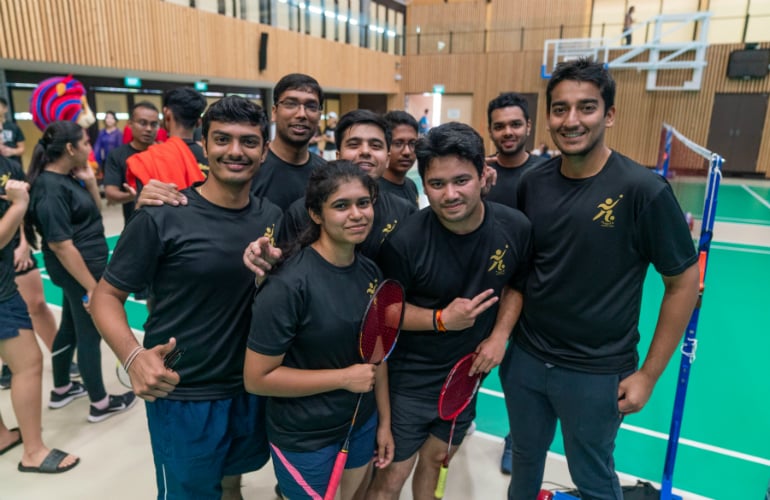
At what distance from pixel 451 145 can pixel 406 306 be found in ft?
2.79

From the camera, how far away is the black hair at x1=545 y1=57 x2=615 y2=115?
2.32 m

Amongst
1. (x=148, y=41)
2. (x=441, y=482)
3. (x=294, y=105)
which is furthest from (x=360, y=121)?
(x=148, y=41)

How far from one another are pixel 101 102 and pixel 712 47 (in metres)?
24.5

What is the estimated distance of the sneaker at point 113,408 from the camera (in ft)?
13.9

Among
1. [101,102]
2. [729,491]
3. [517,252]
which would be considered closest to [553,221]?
[517,252]

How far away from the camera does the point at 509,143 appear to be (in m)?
3.95

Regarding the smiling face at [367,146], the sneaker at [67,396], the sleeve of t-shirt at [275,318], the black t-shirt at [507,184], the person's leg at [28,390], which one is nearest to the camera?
the sleeve of t-shirt at [275,318]

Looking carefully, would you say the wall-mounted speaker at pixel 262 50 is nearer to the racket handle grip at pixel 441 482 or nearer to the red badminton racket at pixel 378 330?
the red badminton racket at pixel 378 330

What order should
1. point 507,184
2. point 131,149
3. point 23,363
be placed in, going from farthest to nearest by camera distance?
point 131,149
point 507,184
point 23,363

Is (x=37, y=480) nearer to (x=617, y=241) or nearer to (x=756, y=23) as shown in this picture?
(x=617, y=241)

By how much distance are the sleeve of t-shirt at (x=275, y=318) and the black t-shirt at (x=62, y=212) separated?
8.46 feet

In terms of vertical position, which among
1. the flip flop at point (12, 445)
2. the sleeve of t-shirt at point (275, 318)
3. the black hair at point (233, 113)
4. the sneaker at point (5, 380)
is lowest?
the flip flop at point (12, 445)

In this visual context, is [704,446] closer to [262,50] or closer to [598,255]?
[598,255]

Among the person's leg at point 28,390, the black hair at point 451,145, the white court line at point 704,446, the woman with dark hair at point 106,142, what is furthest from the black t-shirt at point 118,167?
the woman with dark hair at point 106,142
